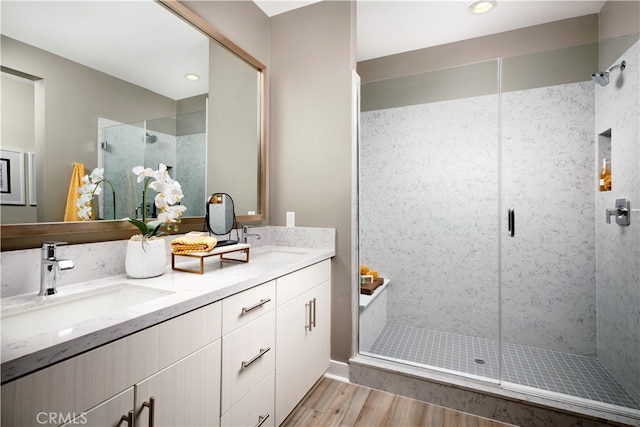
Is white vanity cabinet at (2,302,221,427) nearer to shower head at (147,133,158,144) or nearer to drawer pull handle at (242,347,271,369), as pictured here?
drawer pull handle at (242,347,271,369)

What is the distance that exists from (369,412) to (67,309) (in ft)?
4.97

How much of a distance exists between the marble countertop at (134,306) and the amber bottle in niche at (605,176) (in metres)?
1.76

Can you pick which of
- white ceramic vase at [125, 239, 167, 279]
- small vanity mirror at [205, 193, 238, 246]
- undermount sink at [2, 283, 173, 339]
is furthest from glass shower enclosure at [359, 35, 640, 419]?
undermount sink at [2, 283, 173, 339]

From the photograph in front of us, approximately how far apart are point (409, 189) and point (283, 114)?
116 cm

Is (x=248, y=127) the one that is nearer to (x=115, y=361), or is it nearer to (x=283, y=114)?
(x=283, y=114)

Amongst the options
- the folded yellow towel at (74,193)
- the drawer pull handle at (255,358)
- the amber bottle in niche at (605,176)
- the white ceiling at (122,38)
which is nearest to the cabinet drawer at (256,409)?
the drawer pull handle at (255,358)

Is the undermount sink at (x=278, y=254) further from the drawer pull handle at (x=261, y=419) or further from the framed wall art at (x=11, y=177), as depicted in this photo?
the framed wall art at (x=11, y=177)

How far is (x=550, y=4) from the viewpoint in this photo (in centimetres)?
220

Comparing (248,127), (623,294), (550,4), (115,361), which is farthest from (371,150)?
(115,361)

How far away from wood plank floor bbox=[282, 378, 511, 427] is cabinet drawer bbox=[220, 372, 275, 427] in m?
0.27

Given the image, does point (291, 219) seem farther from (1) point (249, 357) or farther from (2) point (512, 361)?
(2) point (512, 361)

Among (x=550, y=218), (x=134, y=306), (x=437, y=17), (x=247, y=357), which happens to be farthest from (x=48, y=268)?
(x=437, y=17)

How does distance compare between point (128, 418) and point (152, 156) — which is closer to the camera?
point (128, 418)

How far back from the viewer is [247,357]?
1.23 metres
